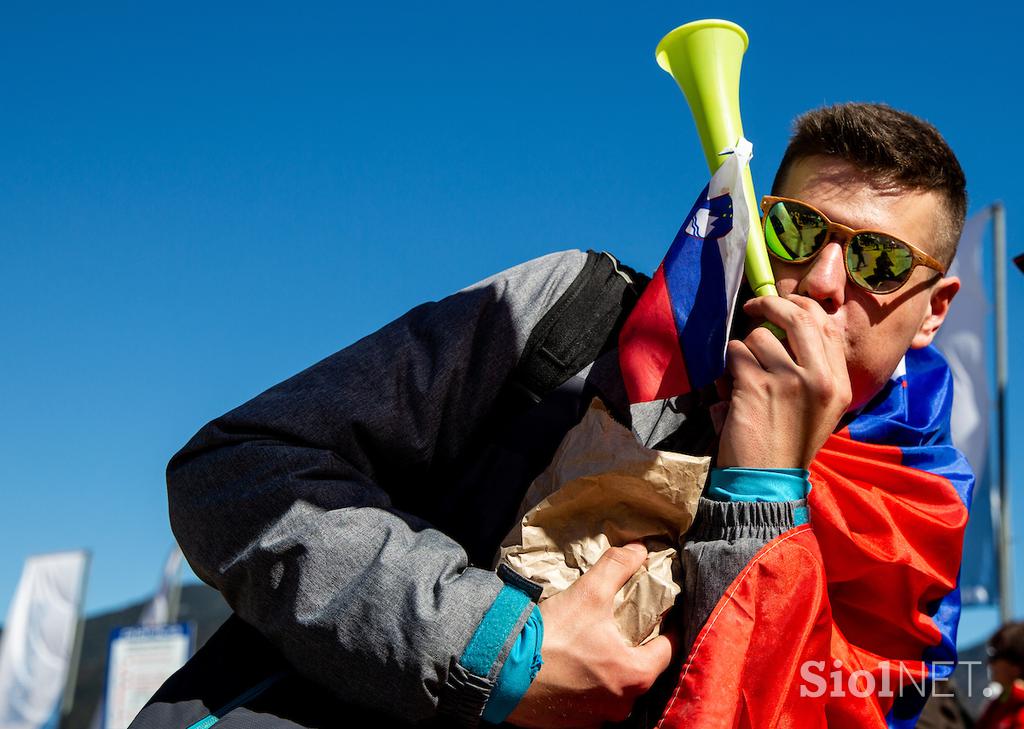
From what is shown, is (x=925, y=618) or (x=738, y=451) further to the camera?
(x=925, y=618)

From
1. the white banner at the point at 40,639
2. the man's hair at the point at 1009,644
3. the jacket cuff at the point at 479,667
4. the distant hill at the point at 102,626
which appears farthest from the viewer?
the distant hill at the point at 102,626

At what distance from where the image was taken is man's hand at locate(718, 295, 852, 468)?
6.04 feet

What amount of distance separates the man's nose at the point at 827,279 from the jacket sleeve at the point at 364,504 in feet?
2.01

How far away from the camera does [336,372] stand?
6.07 ft

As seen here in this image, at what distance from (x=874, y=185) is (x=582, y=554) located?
1232mm

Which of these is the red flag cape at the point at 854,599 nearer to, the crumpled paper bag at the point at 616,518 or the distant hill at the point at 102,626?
the crumpled paper bag at the point at 616,518

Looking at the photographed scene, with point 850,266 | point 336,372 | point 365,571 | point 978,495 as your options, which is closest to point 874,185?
point 850,266

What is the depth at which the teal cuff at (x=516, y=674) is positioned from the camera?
5.29 ft

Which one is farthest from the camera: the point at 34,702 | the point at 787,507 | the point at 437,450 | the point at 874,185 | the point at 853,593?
the point at 34,702

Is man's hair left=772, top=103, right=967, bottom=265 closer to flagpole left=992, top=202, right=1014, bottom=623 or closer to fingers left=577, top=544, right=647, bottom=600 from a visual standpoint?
fingers left=577, top=544, right=647, bottom=600

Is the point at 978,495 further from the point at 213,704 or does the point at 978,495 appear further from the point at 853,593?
the point at 213,704

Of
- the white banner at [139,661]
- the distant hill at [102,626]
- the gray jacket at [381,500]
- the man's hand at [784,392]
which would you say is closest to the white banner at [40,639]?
the white banner at [139,661]

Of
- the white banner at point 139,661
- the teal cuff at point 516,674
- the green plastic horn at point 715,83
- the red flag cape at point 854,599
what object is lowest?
the white banner at point 139,661

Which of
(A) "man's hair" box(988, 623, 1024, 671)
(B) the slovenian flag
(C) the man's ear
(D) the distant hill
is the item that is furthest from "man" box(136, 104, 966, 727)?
(D) the distant hill
